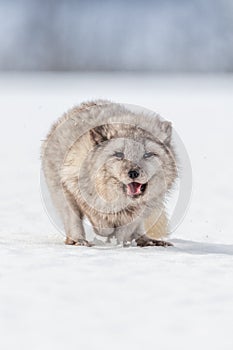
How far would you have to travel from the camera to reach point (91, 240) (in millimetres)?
6160

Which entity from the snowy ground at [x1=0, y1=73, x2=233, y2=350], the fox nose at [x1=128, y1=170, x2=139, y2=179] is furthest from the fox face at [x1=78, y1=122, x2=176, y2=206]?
the snowy ground at [x1=0, y1=73, x2=233, y2=350]

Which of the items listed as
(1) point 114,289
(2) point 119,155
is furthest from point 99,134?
(1) point 114,289

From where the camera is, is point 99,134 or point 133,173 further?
point 99,134

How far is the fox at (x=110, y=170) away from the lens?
5496 millimetres

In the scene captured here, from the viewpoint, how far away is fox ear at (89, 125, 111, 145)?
5.63 metres

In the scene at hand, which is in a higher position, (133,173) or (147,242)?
(133,173)

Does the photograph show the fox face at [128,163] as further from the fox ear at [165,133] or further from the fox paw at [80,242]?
the fox paw at [80,242]

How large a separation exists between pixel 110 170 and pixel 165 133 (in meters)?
0.60

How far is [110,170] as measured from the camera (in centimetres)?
548

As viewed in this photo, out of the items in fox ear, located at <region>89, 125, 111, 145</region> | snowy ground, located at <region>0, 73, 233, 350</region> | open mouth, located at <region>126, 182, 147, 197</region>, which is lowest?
snowy ground, located at <region>0, 73, 233, 350</region>

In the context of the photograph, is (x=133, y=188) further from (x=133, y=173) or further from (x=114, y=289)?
(x=114, y=289)

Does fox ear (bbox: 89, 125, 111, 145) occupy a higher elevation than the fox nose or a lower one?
higher

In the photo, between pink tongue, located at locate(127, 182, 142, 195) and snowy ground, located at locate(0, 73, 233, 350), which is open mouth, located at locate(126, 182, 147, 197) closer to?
pink tongue, located at locate(127, 182, 142, 195)

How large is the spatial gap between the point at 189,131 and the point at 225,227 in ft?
35.0
